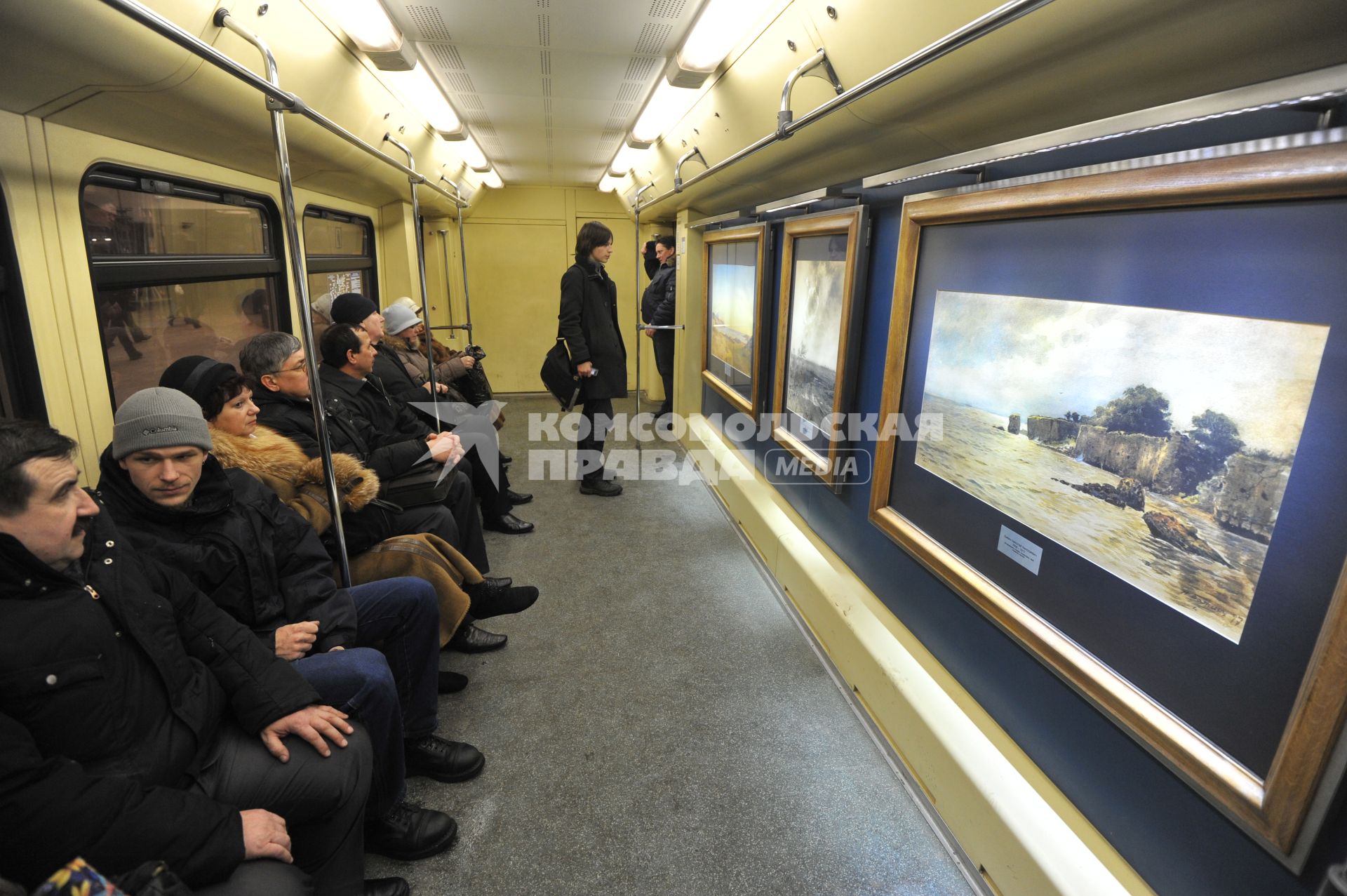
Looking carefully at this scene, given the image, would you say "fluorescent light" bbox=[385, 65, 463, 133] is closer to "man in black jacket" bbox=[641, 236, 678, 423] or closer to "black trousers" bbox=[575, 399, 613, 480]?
"black trousers" bbox=[575, 399, 613, 480]

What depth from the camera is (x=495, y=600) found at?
2906 millimetres

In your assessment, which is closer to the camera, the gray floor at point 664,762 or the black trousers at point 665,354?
the gray floor at point 664,762

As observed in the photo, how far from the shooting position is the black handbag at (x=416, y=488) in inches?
113

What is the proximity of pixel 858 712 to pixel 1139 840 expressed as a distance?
117 cm

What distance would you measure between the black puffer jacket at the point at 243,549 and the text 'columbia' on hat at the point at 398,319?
7.69 ft

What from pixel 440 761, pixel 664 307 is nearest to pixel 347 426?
pixel 440 761

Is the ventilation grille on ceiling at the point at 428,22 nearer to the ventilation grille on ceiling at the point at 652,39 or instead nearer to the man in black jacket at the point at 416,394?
the ventilation grille on ceiling at the point at 652,39

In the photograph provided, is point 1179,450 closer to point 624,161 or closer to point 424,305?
point 424,305

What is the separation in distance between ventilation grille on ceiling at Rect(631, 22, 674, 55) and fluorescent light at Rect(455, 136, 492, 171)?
2562 mm

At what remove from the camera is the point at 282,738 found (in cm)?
159

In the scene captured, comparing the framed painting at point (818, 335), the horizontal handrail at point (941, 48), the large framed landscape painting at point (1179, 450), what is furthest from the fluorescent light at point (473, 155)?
the large framed landscape painting at point (1179, 450)

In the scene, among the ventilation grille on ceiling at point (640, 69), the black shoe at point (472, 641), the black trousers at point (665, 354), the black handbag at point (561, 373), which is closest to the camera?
the black shoe at point (472, 641)

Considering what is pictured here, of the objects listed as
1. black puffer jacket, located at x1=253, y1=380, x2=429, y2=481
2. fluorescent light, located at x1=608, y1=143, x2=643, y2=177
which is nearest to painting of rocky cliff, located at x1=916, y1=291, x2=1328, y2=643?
black puffer jacket, located at x1=253, y1=380, x2=429, y2=481

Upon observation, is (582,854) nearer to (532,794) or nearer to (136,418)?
(532,794)
